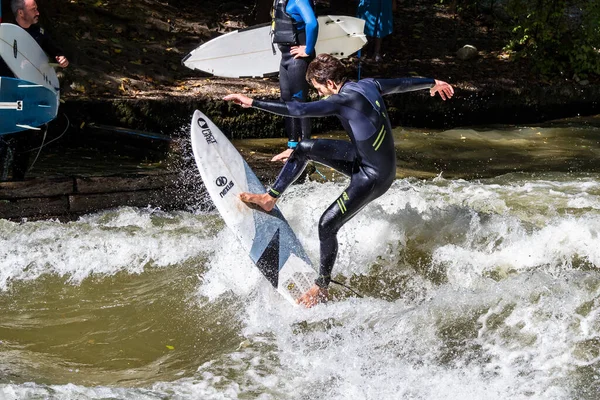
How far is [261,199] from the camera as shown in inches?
244

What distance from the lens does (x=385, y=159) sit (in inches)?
228

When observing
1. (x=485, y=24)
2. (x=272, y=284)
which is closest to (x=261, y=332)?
(x=272, y=284)

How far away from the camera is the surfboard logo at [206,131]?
6.44 meters

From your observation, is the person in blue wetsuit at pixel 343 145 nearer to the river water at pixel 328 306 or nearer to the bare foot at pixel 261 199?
the bare foot at pixel 261 199

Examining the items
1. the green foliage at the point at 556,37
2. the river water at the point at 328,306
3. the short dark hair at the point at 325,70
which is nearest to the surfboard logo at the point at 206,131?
the river water at the point at 328,306

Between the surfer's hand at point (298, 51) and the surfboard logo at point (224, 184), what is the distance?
6.35ft

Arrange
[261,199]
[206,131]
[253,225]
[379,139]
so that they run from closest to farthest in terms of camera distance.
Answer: [379,139] → [261,199] → [253,225] → [206,131]

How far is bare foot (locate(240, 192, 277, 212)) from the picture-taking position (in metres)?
6.18

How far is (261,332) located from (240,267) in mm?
941

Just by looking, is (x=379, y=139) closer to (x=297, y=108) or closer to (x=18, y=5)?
(x=297, y=108)

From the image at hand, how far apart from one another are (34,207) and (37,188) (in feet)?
0.57

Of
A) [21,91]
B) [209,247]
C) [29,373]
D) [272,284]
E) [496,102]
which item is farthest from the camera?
[496,102]

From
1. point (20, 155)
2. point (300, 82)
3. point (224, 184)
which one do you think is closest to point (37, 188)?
point (20, 155)

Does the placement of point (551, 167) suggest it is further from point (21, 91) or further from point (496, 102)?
point (21, 91)
